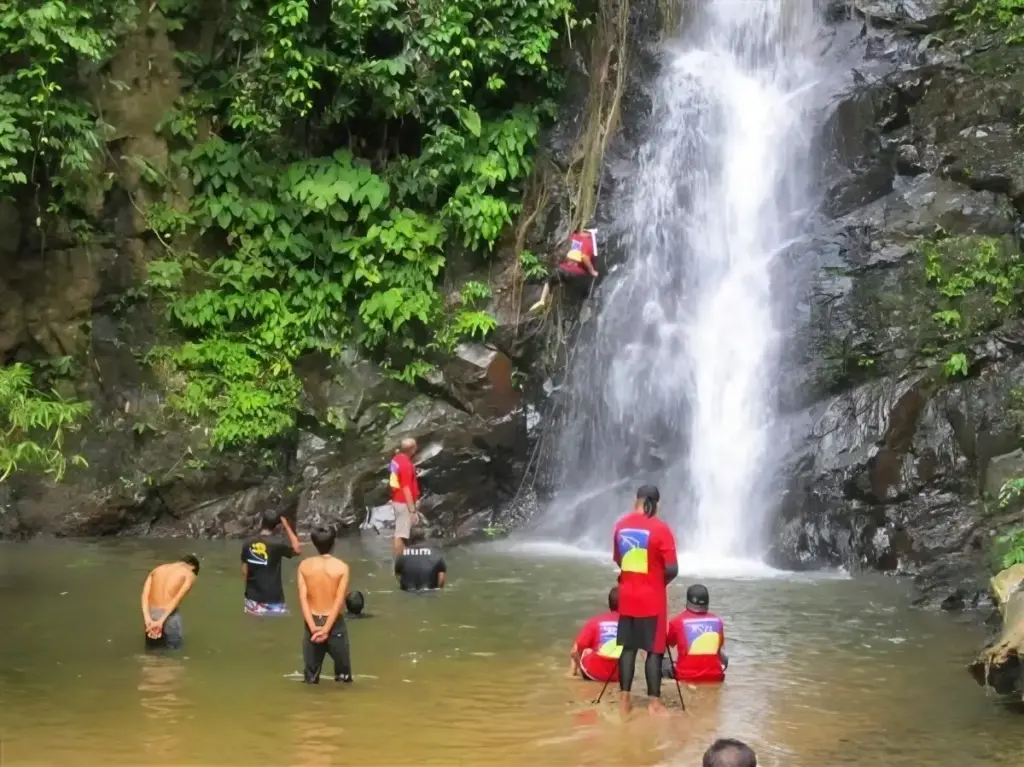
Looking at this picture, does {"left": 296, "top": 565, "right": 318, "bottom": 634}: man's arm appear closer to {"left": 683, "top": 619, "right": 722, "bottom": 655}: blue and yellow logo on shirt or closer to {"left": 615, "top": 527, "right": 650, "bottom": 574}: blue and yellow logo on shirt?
{"left": 615, "top": 527, "right": 650, "bottom": 574}: blue and yellow logo on shirt

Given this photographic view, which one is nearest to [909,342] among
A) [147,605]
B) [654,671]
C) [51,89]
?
[654,671]

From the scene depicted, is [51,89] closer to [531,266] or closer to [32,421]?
[32,421]

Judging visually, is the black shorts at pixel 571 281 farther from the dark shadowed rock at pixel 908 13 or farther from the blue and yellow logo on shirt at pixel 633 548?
the blue and yellow logo on shirt at pixel 633 548

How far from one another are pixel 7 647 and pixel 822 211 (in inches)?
498

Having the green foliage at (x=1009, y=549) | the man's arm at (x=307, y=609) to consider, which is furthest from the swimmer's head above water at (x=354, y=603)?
the green foliage at (x=1009, y=549)

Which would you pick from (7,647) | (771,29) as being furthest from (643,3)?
(7,647)

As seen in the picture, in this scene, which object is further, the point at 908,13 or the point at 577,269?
the point at 908,13

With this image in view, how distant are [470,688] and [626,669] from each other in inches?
46.4

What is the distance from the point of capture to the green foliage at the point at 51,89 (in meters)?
15.5

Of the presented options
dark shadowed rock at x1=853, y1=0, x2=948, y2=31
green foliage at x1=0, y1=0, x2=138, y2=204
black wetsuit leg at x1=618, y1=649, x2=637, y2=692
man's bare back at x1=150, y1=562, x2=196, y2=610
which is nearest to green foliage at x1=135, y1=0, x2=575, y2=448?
green foliage at x1=0, y1=0, x2=138, y2=204

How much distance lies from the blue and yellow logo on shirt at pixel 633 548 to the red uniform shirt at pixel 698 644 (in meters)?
0.92

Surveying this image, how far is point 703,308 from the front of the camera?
56.0 feet

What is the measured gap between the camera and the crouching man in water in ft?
29.8

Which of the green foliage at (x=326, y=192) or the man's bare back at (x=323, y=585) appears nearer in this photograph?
the man's bare back at (x=323, y=585)
